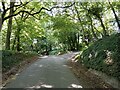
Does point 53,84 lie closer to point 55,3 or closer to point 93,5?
point 93,5

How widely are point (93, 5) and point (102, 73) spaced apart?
13098 mm

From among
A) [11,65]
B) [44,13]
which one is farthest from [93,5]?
[11,65]

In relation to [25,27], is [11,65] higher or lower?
lower

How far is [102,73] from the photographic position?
38.0 ft

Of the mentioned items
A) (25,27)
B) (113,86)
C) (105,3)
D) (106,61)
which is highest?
(105,3)

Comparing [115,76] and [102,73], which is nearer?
[115,76]

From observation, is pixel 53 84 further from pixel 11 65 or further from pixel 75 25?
pixel 75 25

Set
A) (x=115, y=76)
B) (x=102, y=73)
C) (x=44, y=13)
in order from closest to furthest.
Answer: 1. (x=115, y=76)
2. (x=102, y=73)
3. (x=44, y=13)

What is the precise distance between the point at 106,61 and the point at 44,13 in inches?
674

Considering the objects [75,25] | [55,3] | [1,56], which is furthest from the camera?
[75,25]

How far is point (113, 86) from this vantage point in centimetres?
973

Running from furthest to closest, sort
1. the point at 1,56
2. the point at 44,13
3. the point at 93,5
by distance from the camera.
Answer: the point at 44,13
the point at 93,5
the point at 1,56

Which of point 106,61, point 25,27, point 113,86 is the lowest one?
point 113,86

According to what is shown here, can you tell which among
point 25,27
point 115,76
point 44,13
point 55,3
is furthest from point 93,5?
point 115,76
